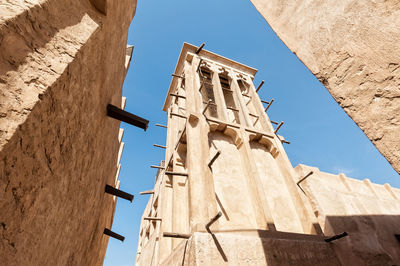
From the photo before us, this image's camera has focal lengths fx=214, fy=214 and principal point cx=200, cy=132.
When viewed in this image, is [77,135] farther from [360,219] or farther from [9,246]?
[360,219]

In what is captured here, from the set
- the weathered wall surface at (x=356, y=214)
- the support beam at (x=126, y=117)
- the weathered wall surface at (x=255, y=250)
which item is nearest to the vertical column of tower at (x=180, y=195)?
the weathered wall surface at (x=255, y=250)

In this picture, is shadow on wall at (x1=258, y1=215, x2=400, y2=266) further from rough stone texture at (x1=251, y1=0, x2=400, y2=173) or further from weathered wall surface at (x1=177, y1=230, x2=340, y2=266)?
rough stone texture at (x1=251, y1=0, x2=400, y2=173)

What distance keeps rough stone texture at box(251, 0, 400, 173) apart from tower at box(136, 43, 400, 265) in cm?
349

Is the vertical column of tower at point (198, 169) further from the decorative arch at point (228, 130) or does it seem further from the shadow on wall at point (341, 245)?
the shadow on wall at point (341, 245)

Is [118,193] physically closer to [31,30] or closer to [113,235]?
[113,235]

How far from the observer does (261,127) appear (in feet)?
33.5

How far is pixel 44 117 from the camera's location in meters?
1.33

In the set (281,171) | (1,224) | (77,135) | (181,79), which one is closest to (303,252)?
(281,171)

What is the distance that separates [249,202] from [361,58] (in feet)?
19.3

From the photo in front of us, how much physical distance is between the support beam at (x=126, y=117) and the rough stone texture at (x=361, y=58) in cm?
259

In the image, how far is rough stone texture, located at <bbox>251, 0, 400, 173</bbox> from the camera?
4.91 ft

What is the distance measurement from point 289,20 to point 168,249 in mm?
6880

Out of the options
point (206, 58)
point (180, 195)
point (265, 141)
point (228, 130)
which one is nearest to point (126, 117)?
point (180, 195)

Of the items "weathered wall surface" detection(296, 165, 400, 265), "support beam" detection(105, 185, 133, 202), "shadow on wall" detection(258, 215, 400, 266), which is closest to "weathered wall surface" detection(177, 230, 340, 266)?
"shadow on wall" detection(258, 215, 400, 266)
